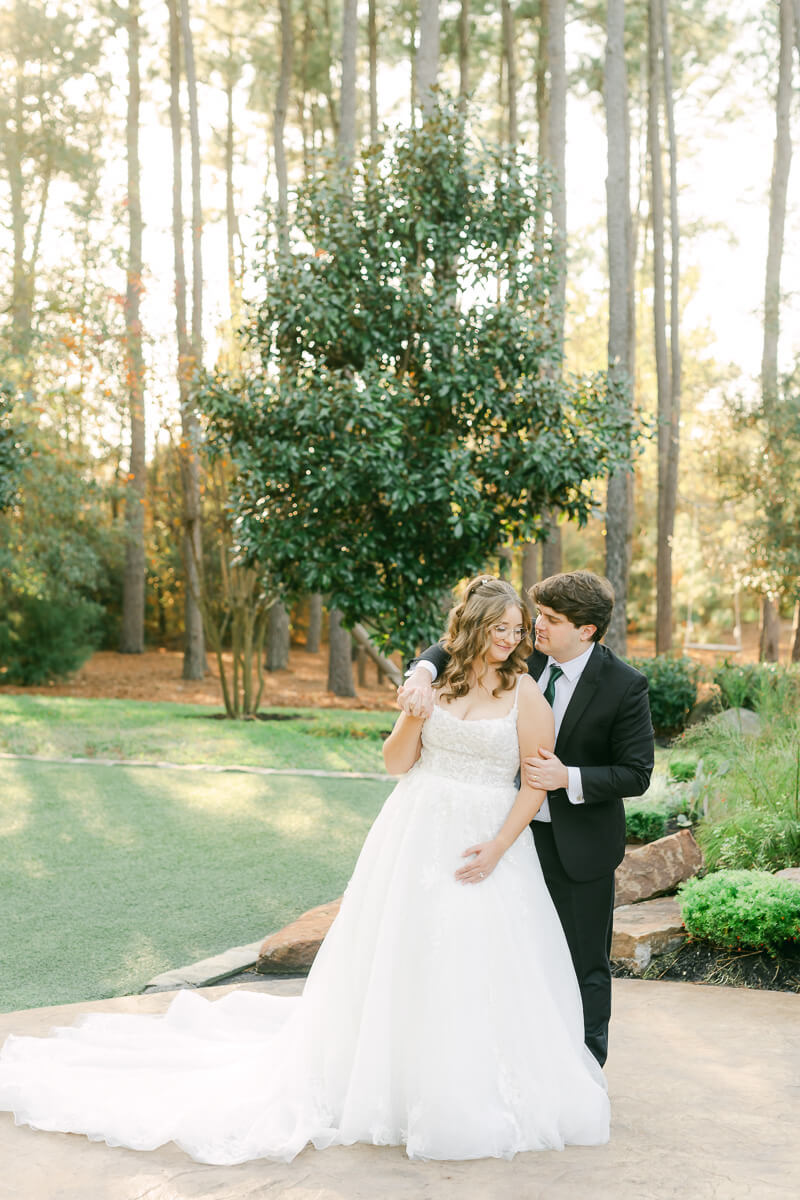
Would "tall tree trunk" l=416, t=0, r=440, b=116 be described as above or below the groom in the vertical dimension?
above

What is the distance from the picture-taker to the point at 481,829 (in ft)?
11.1

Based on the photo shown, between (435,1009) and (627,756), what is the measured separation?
3.10 ft

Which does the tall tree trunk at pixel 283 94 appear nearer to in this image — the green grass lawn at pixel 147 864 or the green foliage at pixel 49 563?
the green foliage at pixel 49 563

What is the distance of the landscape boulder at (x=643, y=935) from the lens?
4988 millimetres

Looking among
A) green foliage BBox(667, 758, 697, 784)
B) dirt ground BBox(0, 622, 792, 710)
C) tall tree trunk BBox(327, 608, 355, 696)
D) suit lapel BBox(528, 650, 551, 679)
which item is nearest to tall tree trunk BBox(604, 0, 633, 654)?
dirt ground BBox(0, 622, 792, 710)

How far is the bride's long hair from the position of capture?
331 centimetres

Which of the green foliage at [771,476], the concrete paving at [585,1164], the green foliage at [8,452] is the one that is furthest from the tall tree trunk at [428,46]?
the concrete paving at [585,1164]

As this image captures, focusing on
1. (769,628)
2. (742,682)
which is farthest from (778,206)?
(742,682)

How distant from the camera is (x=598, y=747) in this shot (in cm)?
349

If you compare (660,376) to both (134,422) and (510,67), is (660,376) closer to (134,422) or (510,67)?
(510,67)

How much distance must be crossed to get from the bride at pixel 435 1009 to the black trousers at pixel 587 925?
114 mm

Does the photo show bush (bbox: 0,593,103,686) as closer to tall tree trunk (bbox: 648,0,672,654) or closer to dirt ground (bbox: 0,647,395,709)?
dirt ground (bbox: 0,647,395,709)

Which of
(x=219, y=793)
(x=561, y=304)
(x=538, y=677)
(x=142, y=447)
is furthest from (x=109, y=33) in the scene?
(x=538, y=677)

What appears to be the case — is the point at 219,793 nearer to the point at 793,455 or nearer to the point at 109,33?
the point at 793,455
